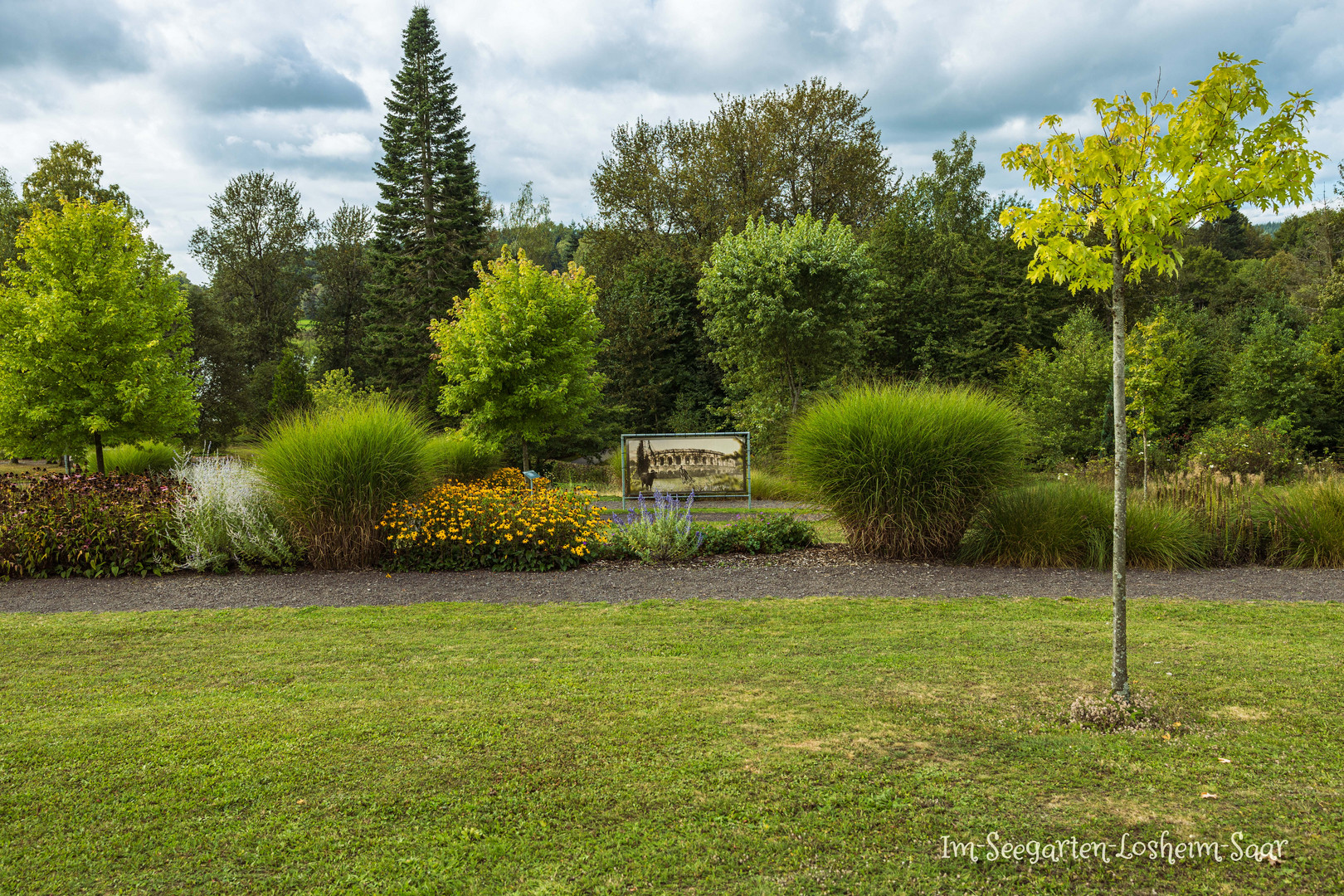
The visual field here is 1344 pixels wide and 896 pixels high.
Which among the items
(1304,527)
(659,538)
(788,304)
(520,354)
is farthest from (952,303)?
(659,538)

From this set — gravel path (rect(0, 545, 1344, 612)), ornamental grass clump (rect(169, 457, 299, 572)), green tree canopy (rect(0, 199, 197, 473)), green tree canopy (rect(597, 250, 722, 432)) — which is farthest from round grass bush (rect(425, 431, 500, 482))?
green tree canopy (rect(597, 250, 722, 432))

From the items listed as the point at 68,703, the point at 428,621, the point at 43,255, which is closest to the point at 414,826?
the point at 68,703

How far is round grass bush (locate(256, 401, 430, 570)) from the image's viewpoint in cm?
803

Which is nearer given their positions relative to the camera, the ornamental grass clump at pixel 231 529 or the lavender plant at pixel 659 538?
the ornamental grass clump at pixel 231 529

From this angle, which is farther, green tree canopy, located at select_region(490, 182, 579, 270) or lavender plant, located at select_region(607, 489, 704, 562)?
green tree canopy, located at select_region(490, 182, 579, 270)

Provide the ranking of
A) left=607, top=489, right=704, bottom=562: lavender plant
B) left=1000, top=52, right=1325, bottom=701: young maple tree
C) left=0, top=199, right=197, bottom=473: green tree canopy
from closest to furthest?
1. left=1000, top=52, right=1325, bottom=701: young maple tree
2. left=607, top=489, right=704, bottom=562: lavender plant
3. left=0, top=199, right=197, bottom=473: green tree canopy

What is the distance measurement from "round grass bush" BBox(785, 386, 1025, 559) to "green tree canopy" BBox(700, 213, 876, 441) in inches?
495

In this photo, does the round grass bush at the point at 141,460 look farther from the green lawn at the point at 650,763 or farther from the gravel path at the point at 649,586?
the green lawn at the point at 650,763

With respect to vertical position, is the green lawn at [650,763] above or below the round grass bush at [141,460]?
below

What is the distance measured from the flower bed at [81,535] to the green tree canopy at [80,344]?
5087mm

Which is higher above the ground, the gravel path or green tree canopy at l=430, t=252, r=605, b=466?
green tree canopy at l=430, t=252, r=605, b=466

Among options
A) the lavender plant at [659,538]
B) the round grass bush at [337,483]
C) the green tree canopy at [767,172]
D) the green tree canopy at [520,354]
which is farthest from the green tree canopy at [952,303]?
the round grass bush at [337,483]

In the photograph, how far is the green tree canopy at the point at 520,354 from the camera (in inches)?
596

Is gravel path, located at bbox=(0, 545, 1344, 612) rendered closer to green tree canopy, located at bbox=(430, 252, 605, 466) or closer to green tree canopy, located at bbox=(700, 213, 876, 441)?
green tree canopy, located at bbox=(430, 252, 605, 466)
